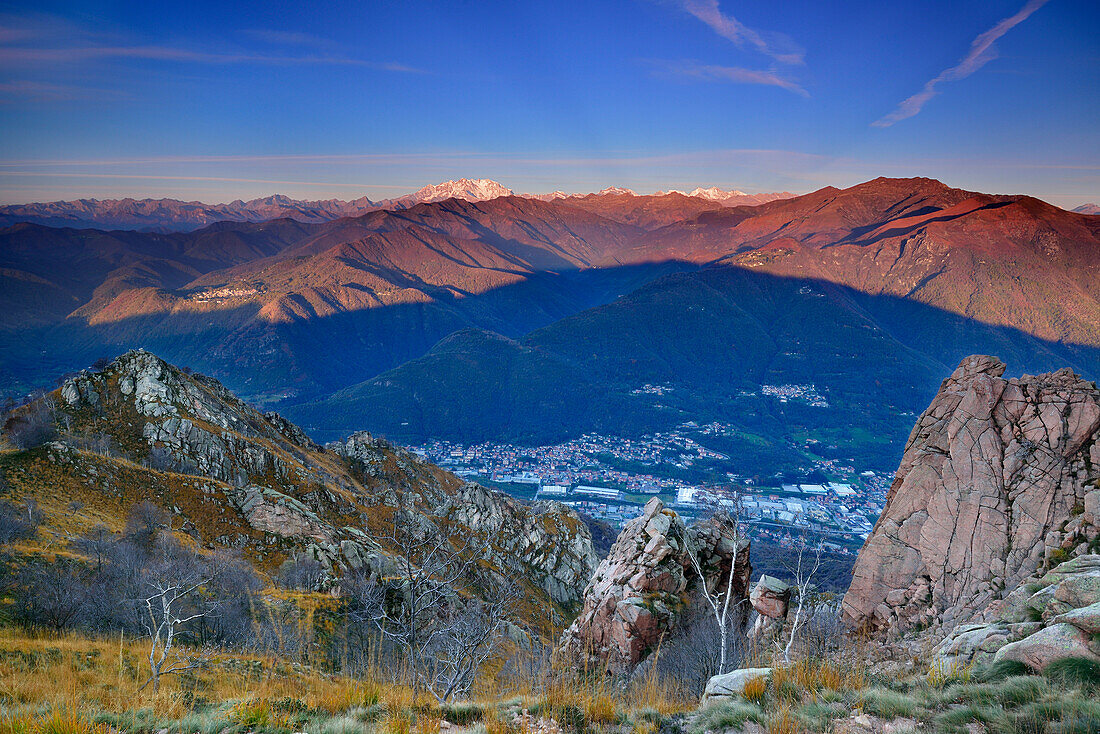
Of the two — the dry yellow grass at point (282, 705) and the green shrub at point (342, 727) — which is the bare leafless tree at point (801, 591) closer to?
the dry yellow grass at point (282, 705)

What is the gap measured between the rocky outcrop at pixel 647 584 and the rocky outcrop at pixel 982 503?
14.4 ft

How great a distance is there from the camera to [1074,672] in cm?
587

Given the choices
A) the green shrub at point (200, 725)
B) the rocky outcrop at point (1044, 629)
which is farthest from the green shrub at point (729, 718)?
the green shrub at point (200, 725)

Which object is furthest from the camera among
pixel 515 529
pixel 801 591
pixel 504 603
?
pixel 515 529

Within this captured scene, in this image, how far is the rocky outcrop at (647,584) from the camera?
53.6 ft

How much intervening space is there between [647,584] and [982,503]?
10109mm

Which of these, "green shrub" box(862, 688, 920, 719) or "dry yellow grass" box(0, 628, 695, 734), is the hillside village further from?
"dry yellow grass" box(0, 628, 695, 734)

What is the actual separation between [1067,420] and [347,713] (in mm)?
19436

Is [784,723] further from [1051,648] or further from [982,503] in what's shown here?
[982,503]

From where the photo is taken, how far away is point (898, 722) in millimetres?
5832

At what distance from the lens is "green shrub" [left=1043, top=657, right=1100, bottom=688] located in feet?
18.7

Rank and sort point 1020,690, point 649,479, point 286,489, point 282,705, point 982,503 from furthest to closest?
1. point 649,479
2. point 286,489
3. point 982,503
4. point 282,705
5. point 1020,690

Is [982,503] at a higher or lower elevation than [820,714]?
higher

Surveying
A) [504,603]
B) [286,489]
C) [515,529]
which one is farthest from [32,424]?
[515,529]
